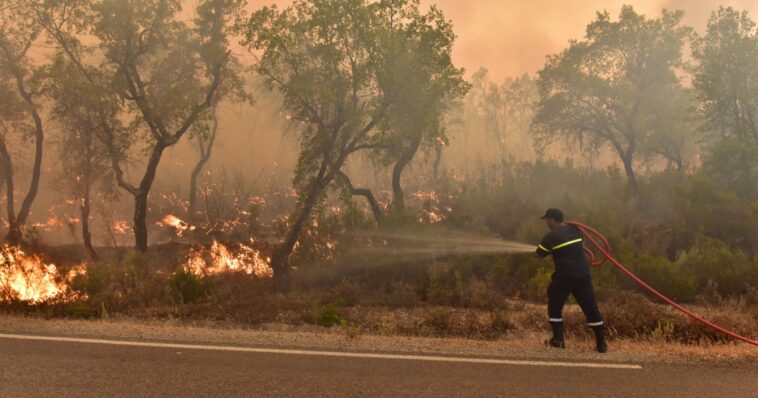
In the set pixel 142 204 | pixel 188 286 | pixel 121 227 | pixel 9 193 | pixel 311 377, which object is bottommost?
pixel 311 377

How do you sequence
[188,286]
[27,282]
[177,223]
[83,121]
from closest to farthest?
[27,282] < [188,286] < [83,121] < [177,223]

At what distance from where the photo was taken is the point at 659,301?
1244 centimetres

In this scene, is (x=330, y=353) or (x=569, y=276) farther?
(x=569, y=276)

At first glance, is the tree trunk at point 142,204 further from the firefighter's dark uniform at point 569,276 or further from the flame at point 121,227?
the firefighter's dark uniform at point 569,276

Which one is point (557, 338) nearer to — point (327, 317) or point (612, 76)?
point (327, 317)

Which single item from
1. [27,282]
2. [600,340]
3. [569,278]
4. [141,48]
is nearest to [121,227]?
[141,48]

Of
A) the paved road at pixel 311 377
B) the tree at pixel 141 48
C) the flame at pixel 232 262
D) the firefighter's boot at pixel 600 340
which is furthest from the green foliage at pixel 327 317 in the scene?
the tree at pixel 141 48

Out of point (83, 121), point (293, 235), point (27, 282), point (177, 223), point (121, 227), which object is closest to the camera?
point (27, 282)

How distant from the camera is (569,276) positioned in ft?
21.2

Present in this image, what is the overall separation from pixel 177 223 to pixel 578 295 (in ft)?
82.3

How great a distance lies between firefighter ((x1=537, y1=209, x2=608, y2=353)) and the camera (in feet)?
21.1

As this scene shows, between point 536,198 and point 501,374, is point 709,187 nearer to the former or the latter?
point 536,198

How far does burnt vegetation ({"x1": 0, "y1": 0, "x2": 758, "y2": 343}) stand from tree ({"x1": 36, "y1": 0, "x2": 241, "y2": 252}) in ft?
0.32

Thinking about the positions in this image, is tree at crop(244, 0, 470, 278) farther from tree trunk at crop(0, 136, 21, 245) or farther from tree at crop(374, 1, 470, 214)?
tree trunk at crop(0, 136, 21, 245)
